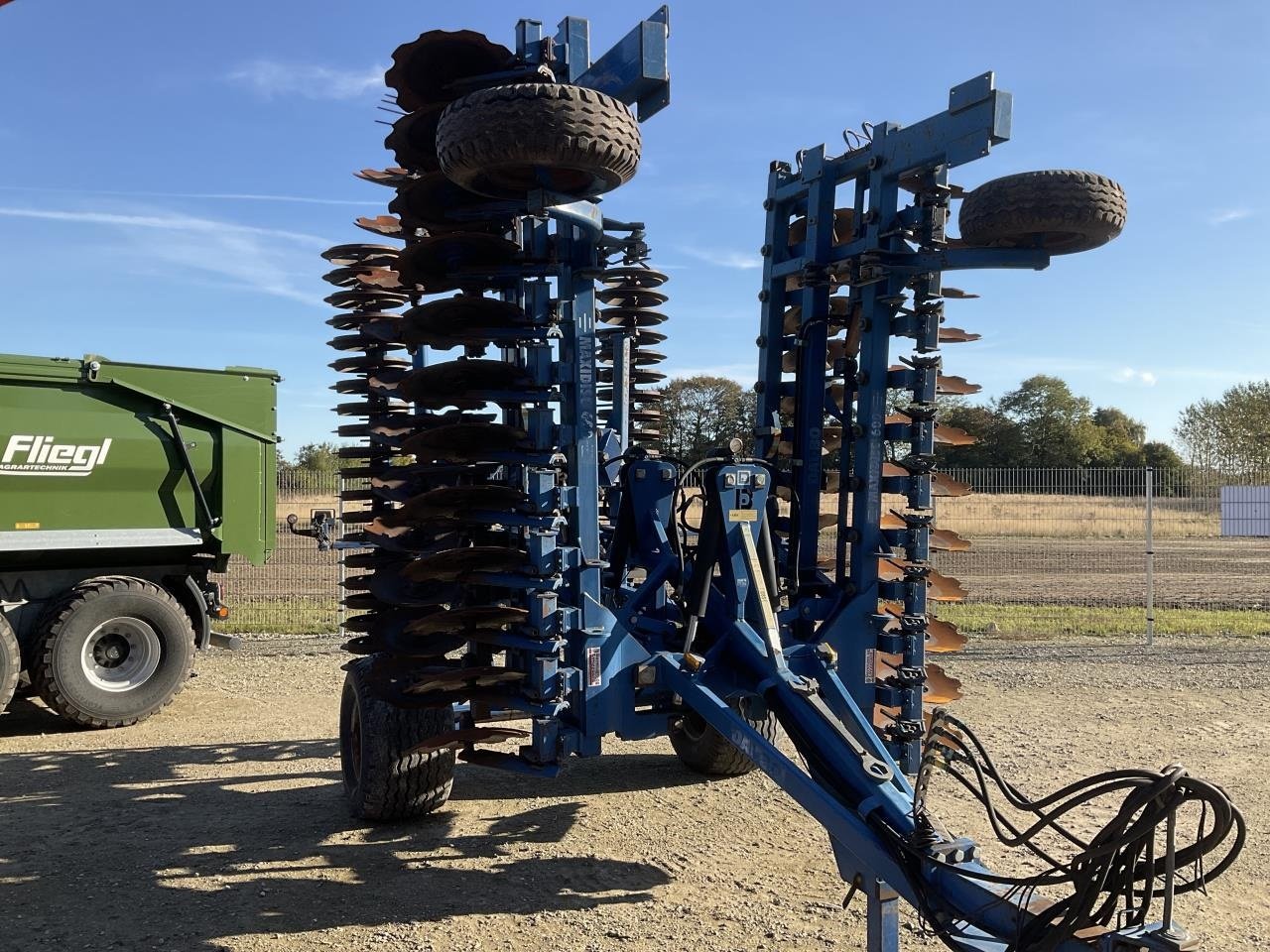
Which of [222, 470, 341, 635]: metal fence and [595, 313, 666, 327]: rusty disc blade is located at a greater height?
[595, 313, 666, 327]: rusty disc blade

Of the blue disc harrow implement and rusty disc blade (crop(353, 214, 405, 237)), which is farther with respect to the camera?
rusty disc blade (crop(353, 214, 405, 237))

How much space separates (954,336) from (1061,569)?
1746 cm

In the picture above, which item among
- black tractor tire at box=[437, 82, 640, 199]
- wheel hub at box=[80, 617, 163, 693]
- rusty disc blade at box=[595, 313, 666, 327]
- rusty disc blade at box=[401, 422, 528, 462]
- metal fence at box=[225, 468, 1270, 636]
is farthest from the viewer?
metal fence at box=[225, 468, 1270, 636]

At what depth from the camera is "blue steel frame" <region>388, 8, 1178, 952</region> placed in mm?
4723

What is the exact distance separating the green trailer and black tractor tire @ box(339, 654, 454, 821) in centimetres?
359

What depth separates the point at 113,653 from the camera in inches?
333

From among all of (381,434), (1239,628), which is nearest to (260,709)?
(381,434)

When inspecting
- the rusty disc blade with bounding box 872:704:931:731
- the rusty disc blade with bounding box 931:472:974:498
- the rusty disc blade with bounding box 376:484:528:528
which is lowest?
the rusty disc blade with bounding box 872:704:931:731

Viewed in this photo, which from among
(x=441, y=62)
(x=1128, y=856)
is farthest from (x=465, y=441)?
(x=1128, y=856)

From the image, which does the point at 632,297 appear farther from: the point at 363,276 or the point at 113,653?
the point at 113,653

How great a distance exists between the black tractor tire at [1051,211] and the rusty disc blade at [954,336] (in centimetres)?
46

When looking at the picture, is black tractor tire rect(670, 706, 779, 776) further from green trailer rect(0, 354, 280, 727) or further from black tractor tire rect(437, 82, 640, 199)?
green trailer rect(0, 354, 280, 727)

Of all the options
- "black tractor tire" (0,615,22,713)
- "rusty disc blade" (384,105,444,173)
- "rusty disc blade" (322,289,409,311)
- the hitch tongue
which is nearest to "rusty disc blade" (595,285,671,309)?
"rusty disc blade" (322,289,409,311)

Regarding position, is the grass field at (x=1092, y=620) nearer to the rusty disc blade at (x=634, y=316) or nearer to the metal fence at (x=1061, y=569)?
the metal fence at (x=1061, y=569)
